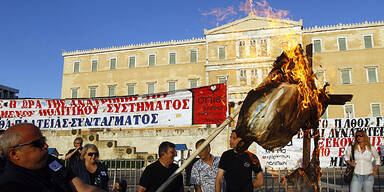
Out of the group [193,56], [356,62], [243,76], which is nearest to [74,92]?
[193,56]

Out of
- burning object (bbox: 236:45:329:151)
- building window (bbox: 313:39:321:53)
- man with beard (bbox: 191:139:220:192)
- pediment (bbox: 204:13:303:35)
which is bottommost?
man with beard (bbox: 191:139:220:192)

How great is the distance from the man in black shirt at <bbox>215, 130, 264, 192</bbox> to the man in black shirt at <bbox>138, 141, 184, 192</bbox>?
72 cm

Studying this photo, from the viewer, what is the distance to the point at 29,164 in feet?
7.26

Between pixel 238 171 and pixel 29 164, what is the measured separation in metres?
3.05

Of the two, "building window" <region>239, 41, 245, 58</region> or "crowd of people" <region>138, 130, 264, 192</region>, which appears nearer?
"crowd of people" <region>138, 130, 264, 192</region>

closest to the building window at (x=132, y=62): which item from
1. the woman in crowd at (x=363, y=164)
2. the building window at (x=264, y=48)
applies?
the building window at (x=264, y=48)

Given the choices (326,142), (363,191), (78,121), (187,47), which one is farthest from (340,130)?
(187,47)

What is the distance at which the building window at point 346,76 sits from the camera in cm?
3525

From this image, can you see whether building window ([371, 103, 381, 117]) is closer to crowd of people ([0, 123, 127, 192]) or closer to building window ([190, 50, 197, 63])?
building window ([190, 50, 197, 63])

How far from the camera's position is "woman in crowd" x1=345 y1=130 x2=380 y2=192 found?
6348 mm

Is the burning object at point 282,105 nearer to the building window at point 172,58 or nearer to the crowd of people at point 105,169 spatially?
the crowd of people at point 105,169

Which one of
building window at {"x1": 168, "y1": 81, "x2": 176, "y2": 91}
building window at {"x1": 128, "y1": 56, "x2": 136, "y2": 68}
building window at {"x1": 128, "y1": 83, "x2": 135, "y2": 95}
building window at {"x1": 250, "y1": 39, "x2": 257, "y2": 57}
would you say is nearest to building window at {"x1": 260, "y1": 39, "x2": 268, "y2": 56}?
building window at {"x1": 250, "y1": 39, "x2": 257, "y2": 57}

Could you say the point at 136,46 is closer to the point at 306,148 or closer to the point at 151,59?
the point at 151,59

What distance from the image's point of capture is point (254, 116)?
8.62 feet
